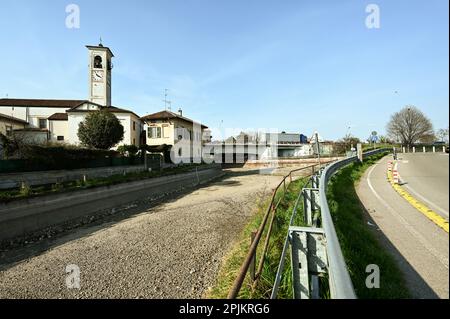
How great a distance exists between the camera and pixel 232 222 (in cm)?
1293

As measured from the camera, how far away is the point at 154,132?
42.4m

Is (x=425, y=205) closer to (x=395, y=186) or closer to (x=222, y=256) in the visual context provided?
(x=395, y=186)

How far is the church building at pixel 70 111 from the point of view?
3994cm

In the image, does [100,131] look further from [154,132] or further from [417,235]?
[417,235]

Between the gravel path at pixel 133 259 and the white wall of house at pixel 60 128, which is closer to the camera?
the gravel path at pixel 133 259

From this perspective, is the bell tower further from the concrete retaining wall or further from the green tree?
the concrete retaining wall

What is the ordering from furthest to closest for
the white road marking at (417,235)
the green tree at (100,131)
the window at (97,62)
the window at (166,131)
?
the window at (97,62), the window at (166,131), the green tree at (100,131), the white road marking at (417,235)

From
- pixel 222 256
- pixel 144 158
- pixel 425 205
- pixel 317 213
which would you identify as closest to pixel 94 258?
pixel 222 256

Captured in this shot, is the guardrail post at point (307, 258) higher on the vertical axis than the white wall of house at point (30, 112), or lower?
lower

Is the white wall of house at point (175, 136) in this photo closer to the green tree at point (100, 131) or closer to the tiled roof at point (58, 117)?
the green tree at point (100, 131)

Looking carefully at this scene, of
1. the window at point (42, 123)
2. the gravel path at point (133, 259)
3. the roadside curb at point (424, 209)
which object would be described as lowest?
the gravel path at point (133, 259)

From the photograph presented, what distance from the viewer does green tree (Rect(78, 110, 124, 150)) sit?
30078 millimetres

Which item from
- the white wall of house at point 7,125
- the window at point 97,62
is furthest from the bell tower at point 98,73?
the white wall of house at point 7,125

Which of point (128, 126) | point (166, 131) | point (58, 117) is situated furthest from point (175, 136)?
point (58, 117)
